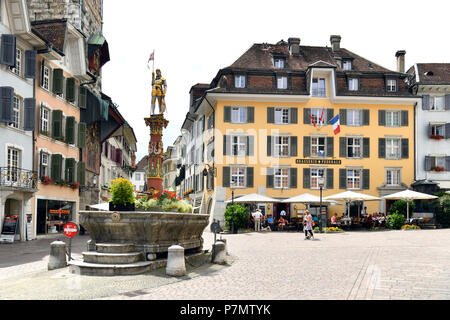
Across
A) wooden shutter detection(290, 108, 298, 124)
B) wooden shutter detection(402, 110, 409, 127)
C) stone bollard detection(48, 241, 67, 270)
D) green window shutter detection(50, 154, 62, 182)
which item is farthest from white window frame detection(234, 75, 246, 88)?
stone bollard detection(48, 241, 67, 270)

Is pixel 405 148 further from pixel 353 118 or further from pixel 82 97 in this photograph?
pixel 82 97

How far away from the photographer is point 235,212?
107 ft

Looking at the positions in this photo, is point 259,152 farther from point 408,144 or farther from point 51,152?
point 51,152

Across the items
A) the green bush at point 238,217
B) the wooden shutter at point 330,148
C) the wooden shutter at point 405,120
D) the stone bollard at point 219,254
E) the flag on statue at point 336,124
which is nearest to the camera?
the stone bollard at point 219,254

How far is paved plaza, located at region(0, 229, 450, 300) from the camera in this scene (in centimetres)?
978

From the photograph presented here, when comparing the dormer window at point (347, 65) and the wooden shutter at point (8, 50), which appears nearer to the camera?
the wooden shutter at point (8, 50)

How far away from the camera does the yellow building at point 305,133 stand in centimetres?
3997

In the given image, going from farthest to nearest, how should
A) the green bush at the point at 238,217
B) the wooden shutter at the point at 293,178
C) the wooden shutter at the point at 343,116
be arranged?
the wooden shutter at the point at 343,116 → the wooden shutter at the point at 293,178 → the green bush at the point at 238,217

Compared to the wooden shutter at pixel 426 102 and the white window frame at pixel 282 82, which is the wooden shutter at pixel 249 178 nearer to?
the white window frame at pixel 282 82

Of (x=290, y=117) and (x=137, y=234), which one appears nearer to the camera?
(x=137, y=234)

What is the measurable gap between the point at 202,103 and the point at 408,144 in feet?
52.7

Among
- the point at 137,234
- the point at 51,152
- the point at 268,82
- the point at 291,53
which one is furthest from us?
the point at 291,53

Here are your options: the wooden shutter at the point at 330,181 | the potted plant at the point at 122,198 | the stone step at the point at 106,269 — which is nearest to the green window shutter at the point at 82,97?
the wooden shutter at the point at 330,181

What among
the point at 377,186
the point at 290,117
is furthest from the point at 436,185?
the point at 290,117
